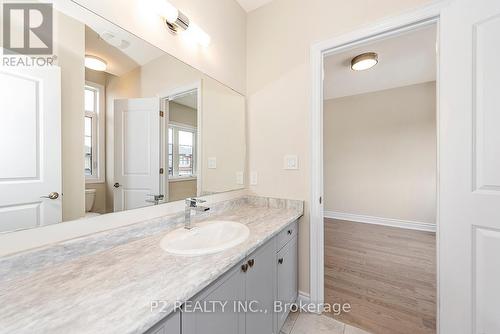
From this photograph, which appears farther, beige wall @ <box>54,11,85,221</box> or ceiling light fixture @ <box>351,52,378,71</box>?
ceiling light fixture @ <box>351,52,378,71</box>

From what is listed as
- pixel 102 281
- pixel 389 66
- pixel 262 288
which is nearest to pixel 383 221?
pixel 389 66

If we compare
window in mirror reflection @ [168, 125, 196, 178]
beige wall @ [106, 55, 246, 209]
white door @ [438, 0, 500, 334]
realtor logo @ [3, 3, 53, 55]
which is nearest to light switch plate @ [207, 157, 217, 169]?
beige wall @ [106, 55, 246, 209]

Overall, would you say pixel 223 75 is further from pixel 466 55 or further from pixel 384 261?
A: pixel 384 261

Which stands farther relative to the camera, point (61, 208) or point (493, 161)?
point (493, 161)

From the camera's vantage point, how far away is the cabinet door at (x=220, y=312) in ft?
2.26

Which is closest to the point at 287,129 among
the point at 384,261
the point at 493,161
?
the point at 493,161

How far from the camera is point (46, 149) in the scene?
77 centimetres

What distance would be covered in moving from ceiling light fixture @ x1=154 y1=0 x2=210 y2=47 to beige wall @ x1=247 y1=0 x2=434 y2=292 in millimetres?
620

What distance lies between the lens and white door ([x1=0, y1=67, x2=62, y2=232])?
2.22 feet

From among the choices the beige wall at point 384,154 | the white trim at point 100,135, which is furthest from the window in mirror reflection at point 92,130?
the beige wall at point 384,154

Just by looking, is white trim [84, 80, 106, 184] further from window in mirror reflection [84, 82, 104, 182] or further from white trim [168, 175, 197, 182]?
white trim [168, 175, 197, 182]

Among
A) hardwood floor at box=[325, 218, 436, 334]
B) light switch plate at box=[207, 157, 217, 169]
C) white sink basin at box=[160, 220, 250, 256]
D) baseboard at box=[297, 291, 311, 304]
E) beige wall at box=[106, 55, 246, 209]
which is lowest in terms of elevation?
hardwood floor at box=[325, 218, 436, 334]

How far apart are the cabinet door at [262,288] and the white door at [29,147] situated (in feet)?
2.86

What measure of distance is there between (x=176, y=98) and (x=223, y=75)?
0.55m
